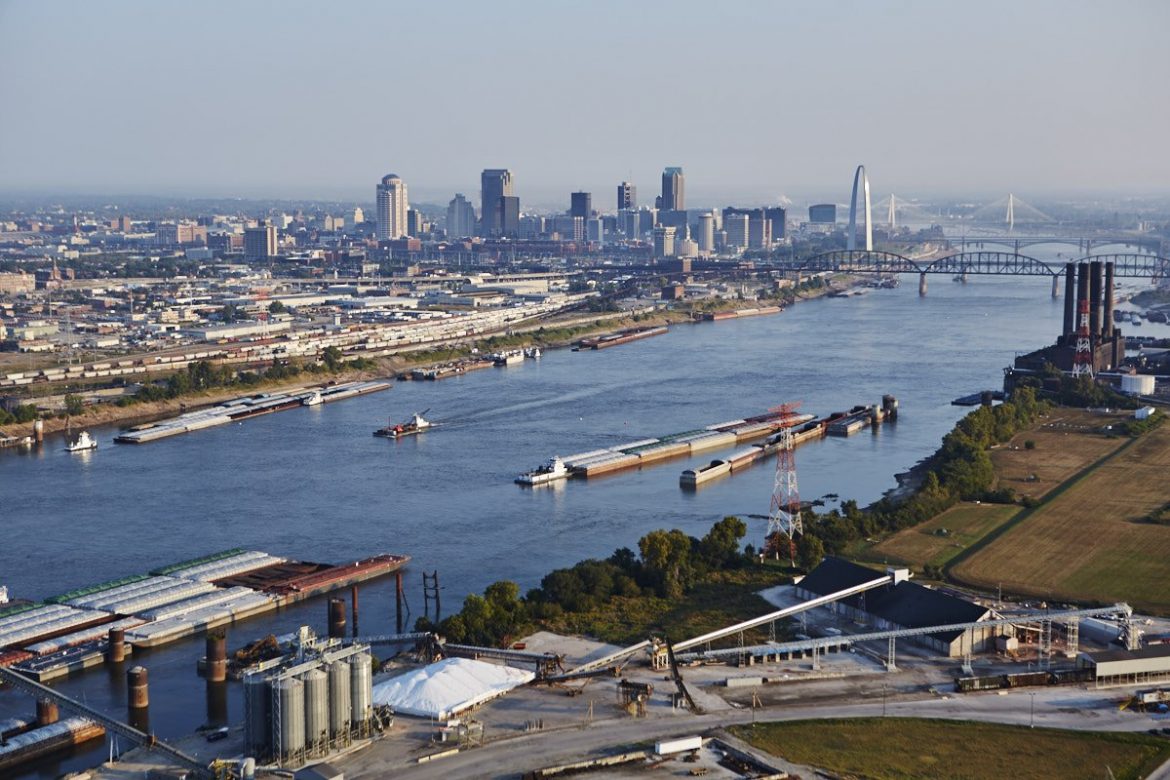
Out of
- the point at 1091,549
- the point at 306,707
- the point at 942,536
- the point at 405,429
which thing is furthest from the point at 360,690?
the point at 405,429

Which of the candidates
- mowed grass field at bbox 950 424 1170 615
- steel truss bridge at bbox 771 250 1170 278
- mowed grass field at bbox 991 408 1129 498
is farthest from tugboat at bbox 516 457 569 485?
steel truss bridge at bbox 771 250 1170 278

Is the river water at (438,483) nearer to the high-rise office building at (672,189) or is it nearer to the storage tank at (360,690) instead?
the storage tank at (360,690)

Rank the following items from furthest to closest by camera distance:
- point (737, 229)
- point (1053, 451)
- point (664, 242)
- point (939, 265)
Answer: point (737, 229) < point (664, 242) < point (939, 265) < point (1053, 451)

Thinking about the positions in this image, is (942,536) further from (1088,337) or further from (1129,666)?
(1088,337)

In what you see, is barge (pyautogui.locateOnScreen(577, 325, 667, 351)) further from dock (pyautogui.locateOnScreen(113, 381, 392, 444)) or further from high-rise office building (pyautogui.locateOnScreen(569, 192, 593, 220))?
high-rise office building (pyautogui.locateOnScreen(569, 192, 593, 220))

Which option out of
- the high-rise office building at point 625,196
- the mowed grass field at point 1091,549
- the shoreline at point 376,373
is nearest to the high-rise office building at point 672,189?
the high-rise office building at point 625,196

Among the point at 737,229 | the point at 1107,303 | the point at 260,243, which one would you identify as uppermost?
the point at 737,229

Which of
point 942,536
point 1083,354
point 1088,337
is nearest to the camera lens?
point 942,536

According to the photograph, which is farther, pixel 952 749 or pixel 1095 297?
pixel 1095 297
